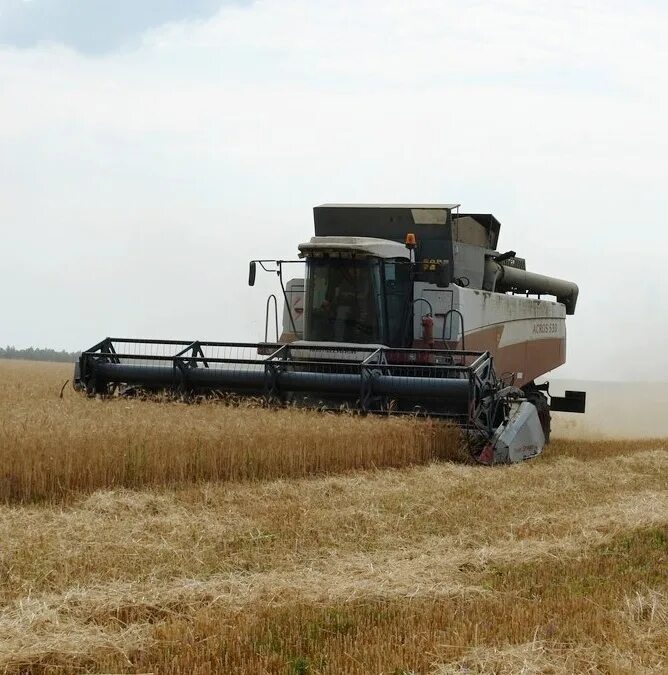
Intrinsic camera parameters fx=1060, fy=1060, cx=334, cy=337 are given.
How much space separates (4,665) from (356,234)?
9157mm

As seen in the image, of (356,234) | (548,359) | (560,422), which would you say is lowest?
(560,422)

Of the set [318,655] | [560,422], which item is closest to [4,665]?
[318,655]

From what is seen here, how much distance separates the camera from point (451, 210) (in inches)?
468

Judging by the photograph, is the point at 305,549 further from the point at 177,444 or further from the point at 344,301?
the point at 344,301

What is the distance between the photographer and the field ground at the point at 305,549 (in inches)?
151

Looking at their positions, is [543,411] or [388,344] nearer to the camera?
[388,344]

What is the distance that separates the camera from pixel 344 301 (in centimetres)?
1125

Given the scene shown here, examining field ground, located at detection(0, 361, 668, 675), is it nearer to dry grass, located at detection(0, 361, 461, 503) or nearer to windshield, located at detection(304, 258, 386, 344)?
dry grass, located at detection(0, 361, 461, 503)

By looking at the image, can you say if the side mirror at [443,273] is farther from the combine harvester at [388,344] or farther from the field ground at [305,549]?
the field ground at [305,549]

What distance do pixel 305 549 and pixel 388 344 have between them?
5824 mm

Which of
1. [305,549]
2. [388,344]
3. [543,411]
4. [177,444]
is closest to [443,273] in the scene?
[388,344]

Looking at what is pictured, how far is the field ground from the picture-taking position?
384cm

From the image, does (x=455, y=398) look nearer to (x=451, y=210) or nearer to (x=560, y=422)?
(x=451, y=210)

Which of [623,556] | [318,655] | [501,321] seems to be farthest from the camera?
[501,321]
